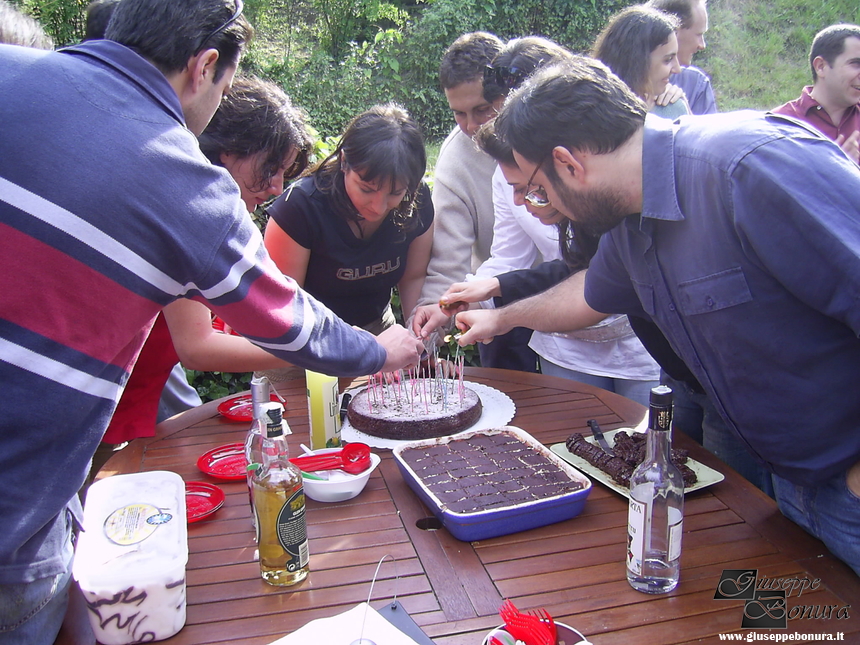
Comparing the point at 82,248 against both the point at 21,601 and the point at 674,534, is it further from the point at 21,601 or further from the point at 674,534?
the point at 674,534

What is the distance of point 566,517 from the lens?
5.78ft

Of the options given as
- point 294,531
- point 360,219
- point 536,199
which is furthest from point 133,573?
point 360,219

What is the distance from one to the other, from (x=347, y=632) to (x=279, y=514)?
0.92 feet

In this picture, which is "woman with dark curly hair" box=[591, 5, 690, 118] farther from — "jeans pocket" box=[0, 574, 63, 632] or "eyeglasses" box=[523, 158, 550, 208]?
"jeans pocket" box=[0, 574, 63, 632]

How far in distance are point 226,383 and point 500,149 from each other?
245cm

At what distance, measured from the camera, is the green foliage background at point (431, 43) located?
11297 mm

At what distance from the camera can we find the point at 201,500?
191cm

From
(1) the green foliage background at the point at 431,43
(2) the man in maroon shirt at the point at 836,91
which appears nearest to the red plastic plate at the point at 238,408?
(2) the man in maroon shirt at the point at 836,91

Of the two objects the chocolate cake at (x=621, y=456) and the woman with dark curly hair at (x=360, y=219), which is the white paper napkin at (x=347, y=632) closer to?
the chocolate cake at (x=621, y=456)

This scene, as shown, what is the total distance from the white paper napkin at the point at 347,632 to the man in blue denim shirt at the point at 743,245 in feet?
3.45

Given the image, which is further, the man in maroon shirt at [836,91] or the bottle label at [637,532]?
the man in maroon shirt at [836,91]

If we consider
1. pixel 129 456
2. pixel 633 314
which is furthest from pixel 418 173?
pixel 129 456

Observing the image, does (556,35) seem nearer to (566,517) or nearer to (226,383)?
(226,383)

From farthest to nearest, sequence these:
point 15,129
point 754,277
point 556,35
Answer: point 556,35 < point 754,277 < point 15,129
